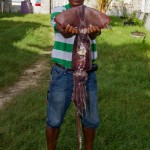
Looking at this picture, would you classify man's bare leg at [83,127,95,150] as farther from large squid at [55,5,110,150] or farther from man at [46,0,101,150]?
large squid at [55,5,110,150]

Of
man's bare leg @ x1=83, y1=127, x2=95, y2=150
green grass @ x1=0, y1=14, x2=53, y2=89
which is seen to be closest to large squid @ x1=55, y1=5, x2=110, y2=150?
man's bare leg @ x1=83, y1=127, x2=95, y2=150

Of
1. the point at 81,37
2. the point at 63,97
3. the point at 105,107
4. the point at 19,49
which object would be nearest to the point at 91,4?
the point at 19,49

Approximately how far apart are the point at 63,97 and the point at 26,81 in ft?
14.9

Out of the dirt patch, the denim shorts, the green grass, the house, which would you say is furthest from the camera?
the house

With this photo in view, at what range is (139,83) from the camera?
23.9 feet

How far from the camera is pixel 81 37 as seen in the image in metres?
2.88

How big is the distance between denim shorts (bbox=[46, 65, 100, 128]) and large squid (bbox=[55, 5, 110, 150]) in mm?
354

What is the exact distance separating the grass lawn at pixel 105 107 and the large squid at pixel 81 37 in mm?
1628

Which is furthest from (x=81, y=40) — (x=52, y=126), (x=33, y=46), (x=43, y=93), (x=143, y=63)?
(x=33, y=46)

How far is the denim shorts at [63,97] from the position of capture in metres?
3.46

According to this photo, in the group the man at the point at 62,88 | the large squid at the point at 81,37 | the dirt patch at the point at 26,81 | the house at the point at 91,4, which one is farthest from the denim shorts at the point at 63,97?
the house at the point at 91,4

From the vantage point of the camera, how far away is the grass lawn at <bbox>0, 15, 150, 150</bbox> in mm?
4684

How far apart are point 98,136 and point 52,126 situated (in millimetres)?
1320

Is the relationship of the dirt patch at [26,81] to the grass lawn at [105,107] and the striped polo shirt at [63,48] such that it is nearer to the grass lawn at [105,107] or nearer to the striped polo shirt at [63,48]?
the grass lawn at [105,107]
